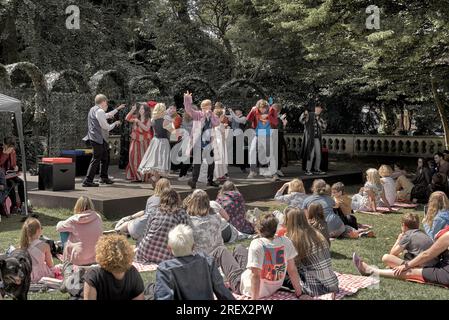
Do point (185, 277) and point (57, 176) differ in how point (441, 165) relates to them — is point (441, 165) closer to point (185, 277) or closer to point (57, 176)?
point (57, 176)

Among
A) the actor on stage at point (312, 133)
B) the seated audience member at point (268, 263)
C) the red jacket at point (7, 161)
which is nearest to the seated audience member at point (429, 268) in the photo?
the seated audience member at point (268, 263)

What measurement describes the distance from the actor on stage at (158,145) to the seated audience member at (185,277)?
23.1ft

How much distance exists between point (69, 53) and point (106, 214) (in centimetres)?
1282

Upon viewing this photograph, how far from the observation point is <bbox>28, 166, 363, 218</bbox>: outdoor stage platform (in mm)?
9711

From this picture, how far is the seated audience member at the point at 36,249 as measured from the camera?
5676 mm

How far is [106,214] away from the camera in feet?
31.2

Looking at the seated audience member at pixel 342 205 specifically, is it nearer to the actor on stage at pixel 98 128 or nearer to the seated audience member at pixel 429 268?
the seated audience member at pixel 429 268

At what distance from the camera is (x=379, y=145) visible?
22500 millimetres

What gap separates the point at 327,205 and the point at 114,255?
459 cm

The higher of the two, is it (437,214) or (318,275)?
(437,214)

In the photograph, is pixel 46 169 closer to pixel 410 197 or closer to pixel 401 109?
pixel 410 197

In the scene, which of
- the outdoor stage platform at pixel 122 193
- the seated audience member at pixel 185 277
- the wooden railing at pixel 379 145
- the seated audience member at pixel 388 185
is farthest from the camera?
the wooden railing at pixel 379 145

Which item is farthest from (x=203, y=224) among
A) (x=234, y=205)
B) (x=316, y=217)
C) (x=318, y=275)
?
(x=234, y=205)
